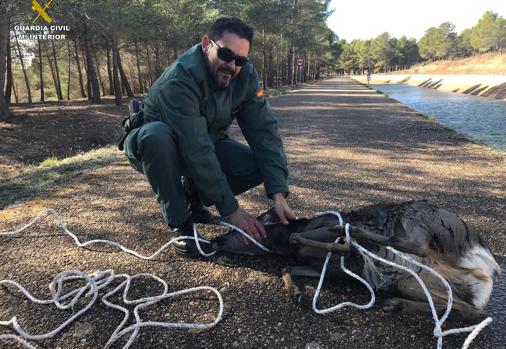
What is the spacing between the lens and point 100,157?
6113mm

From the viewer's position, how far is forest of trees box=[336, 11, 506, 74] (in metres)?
81.4

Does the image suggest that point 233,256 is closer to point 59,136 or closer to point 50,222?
point 50,222

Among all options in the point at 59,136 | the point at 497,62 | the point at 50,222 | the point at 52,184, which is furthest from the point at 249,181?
the point at 497,62

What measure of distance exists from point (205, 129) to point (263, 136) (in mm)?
499

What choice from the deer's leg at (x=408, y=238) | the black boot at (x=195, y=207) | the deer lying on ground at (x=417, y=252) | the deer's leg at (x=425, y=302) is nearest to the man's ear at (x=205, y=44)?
the black boot at (x=195, y=207)

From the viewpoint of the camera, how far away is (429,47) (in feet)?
323

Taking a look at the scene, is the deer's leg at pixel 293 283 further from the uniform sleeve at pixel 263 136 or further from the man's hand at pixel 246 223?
the uniform sleeve at pixel 263 136

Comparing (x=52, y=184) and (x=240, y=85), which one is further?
(x=52, y=184)

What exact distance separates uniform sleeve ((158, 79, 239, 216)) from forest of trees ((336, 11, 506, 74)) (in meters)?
91.7

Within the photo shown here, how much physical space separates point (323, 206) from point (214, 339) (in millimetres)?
2121

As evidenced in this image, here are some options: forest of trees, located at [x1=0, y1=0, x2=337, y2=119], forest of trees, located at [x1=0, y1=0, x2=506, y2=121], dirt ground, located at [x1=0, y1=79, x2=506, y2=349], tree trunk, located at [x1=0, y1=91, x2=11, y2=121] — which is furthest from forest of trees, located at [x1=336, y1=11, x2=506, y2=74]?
dirt ground, located at [x1=0, y1=79, x2=506, y2=349]

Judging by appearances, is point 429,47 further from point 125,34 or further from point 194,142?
point 194,142

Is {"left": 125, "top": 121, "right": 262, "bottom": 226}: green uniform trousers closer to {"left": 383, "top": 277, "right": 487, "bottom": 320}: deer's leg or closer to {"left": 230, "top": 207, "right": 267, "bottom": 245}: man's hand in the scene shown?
{"left": 230, "top": 207, "right": 267, "bottom": 245}: man's hand

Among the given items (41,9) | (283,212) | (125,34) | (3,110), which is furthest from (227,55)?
(125,34)
